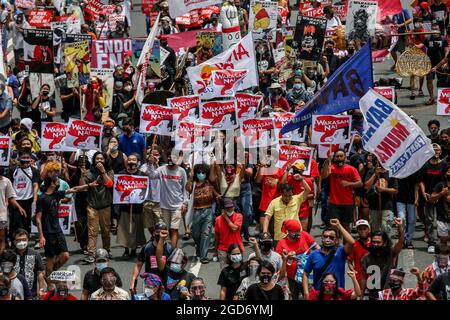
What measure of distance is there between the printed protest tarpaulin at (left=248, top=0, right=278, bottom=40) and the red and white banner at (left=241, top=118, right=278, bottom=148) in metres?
6.97

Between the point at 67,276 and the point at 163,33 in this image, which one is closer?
the point at 67,276

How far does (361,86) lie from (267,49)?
28.0 ft

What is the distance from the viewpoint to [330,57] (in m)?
31.0

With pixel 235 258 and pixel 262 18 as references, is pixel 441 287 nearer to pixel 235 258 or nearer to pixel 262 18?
pixel 235 258

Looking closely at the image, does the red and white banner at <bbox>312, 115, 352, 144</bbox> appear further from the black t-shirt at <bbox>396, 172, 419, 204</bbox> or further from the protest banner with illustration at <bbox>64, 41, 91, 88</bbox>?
the protest banner with illustration at <bbox>64, 41, 91, 88</bbox>

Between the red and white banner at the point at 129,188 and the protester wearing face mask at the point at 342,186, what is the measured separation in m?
2.57

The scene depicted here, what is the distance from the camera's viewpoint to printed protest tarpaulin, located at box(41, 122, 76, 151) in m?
24.3

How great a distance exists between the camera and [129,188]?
902 inches

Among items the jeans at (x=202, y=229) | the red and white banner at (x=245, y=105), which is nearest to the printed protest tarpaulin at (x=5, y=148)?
the jeans at (x=202, y=229)

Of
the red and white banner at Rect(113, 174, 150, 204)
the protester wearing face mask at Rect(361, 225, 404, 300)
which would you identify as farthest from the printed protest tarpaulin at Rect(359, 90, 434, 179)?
the red and white banner at Rect(113, 174, 150, 204)
